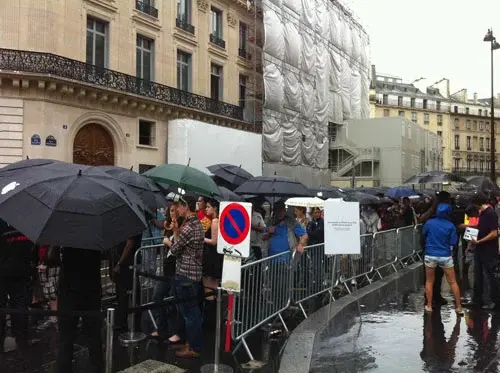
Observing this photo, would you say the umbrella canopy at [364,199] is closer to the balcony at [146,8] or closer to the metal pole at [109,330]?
the metal pole at [109,330]

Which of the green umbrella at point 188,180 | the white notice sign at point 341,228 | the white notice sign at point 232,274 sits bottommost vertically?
the white notice sign at point 232,274

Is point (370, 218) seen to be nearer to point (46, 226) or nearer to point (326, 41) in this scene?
point (46, 226)

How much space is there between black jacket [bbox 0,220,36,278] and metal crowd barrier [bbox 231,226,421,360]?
109 inches

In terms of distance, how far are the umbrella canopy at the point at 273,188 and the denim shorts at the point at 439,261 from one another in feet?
8.52

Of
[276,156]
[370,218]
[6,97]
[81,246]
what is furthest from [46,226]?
[276,156]

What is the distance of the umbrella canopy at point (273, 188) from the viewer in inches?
395

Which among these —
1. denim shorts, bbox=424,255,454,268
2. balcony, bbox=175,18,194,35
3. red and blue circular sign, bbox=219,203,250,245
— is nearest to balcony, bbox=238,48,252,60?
balcony, bbox=175,18,194,35

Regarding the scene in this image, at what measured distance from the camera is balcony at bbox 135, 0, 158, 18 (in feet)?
81.3

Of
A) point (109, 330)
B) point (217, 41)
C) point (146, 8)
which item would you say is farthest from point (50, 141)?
point (109, 330)

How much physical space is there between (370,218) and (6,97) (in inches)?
552

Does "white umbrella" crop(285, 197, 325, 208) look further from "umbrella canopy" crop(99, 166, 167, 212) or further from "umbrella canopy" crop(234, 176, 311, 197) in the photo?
"umbrella canopy" crop(99, 166, 167, 212)

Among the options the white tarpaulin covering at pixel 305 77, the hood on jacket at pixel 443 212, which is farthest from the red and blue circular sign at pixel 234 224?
the white tarpaulin covering at pixel 305 77

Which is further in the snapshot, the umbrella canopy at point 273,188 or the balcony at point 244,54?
the balcony at point 244,54

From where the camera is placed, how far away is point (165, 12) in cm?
2625
